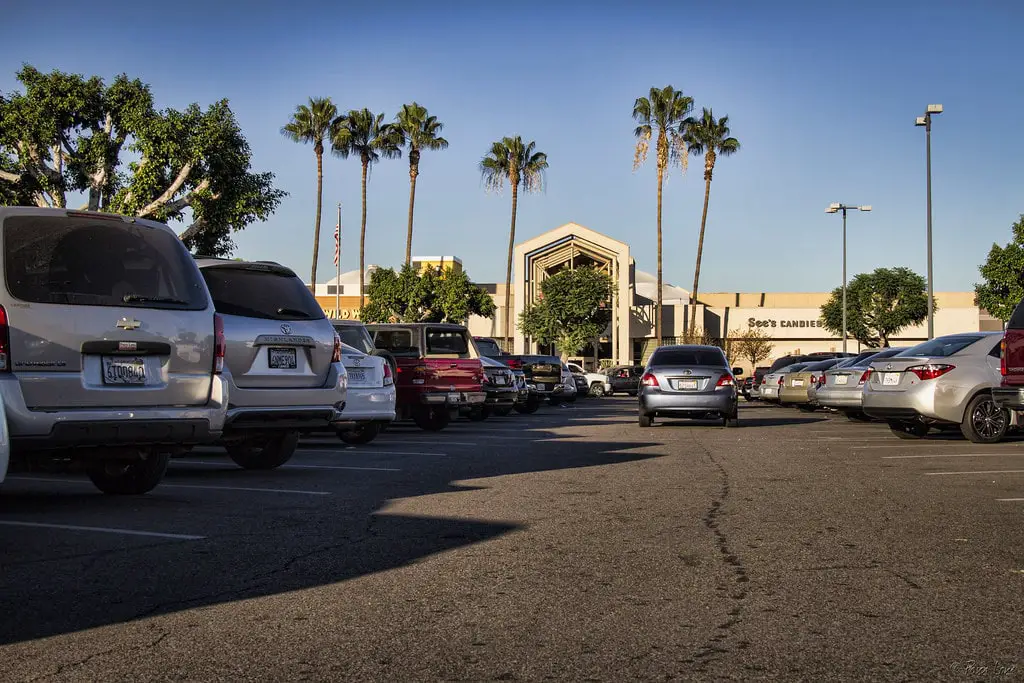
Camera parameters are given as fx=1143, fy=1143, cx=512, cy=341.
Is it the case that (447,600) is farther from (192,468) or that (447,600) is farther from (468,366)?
(468,366)

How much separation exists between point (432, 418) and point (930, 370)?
8.52m

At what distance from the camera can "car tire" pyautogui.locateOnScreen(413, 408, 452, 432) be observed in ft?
67.1

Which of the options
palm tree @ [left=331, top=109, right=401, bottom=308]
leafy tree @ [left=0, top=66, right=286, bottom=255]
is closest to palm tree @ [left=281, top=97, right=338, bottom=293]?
palm tree @ [left=331, top=109, right=401, bottom=308]

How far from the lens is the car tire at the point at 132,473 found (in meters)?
10.1

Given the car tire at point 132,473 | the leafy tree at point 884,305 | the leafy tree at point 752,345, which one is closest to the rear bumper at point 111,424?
the car tire at point 132,473

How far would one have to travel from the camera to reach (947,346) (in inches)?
679

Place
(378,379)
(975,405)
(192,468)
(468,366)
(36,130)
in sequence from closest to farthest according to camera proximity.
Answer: (192,468) → (378,379) → (975,405) → (468,366) → (36,130)

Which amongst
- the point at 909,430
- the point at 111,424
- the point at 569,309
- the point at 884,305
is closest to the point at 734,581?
the point at 111,424

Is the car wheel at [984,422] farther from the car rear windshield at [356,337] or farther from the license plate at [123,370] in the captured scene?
the license plate at [123,370]

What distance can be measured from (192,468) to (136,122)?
17141 mm

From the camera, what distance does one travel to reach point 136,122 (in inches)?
1085

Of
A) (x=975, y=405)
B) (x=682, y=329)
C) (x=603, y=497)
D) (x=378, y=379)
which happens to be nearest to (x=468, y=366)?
(x=378, y=379)

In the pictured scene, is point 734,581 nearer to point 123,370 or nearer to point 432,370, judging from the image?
point 123,370

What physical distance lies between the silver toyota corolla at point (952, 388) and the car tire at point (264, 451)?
9.11 meters
